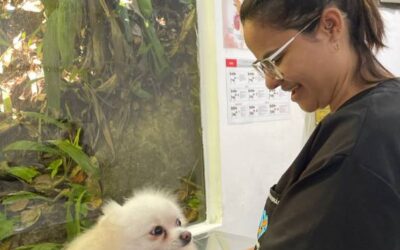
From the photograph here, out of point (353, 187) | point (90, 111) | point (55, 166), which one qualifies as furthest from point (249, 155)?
point (353, 187)

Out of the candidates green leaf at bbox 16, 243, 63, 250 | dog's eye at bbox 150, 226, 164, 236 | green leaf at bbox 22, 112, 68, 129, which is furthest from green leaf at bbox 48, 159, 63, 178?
dog's eye at bbox 150, 226, 164, 236

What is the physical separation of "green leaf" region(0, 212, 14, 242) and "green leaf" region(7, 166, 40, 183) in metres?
0.13

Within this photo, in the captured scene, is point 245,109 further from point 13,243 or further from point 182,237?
point 13,243

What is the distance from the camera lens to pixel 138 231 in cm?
112

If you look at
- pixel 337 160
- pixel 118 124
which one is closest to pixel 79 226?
pixel 118 124

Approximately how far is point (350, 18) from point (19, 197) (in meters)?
1.16

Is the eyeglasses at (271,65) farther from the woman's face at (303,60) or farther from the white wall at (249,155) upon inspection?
the white wall at (249,155)

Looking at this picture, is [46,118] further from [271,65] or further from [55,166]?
[271,65]

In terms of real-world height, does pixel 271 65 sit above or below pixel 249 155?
above

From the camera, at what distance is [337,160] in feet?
2.27

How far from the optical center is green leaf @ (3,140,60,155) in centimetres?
139

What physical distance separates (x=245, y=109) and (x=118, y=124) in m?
0.56

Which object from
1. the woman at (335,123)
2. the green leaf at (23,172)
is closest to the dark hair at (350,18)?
the woman at (335,123)

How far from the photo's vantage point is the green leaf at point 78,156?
1457 mm
